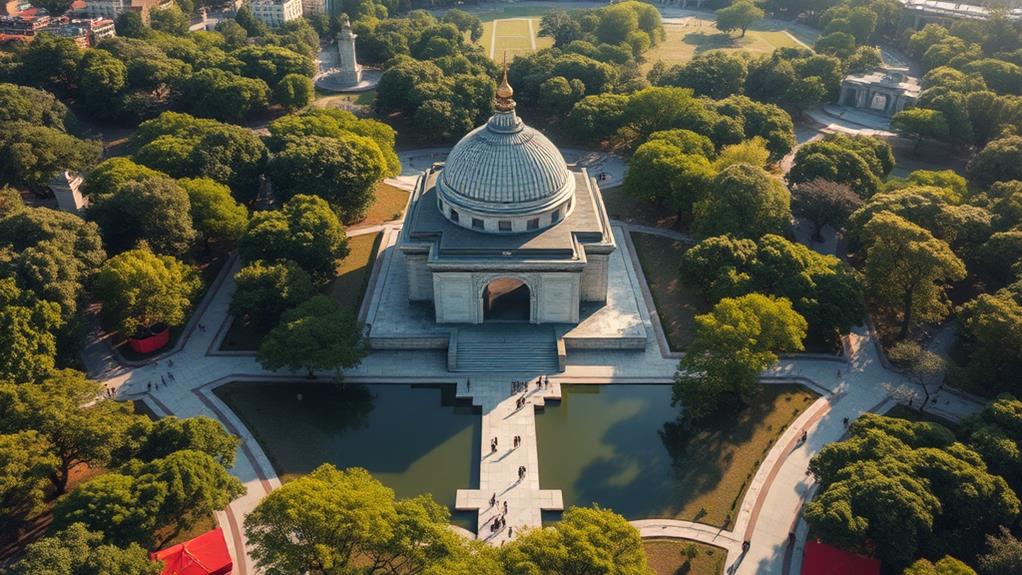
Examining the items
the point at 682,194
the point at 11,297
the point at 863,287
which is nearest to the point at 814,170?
the point at 682,194

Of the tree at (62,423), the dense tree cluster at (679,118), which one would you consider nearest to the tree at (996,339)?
the dense tree cluster at (679,118)

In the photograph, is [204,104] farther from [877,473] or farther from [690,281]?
[877,473]

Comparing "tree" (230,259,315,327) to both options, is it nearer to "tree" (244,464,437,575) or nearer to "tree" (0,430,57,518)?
"tree" (0,430,57,518)

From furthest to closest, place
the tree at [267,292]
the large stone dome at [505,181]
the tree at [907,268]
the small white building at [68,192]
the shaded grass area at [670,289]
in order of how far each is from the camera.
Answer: the small white building at [68,192], the shaded grass area at [670,289], the large stone dome at [505,181], the tree at [267,292], the tree at [907,268]

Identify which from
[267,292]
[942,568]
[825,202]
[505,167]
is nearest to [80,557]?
[267,292]

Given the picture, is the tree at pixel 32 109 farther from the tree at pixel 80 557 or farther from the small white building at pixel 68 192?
the tree at pixel 80 557

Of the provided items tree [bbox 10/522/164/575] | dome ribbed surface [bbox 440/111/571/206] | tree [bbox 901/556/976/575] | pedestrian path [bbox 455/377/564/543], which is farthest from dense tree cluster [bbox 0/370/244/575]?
tree [bbox 901/556/976/575]
